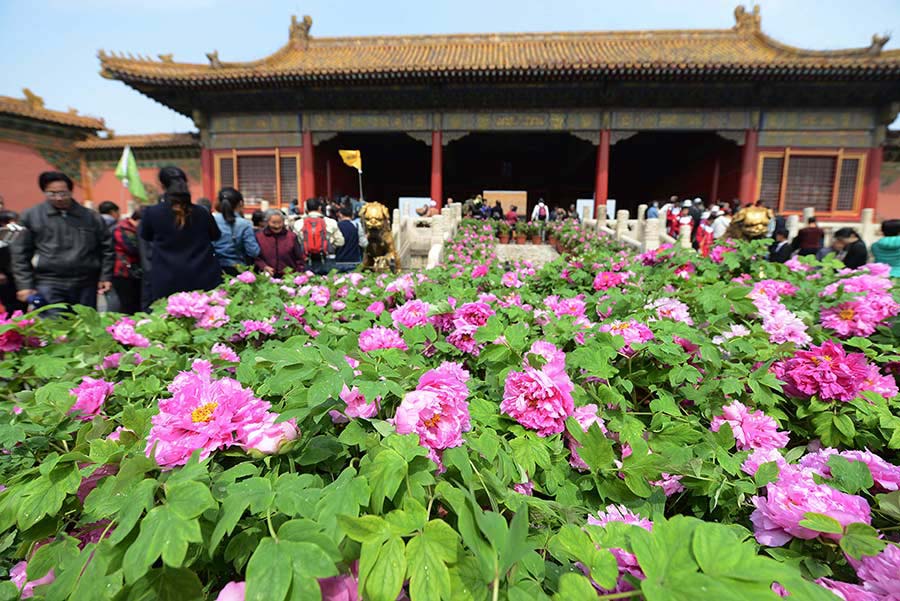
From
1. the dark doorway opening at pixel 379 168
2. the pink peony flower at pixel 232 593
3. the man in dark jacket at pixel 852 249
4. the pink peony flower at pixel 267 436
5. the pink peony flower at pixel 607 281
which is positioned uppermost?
the dark doorway opening at pixel 379 168

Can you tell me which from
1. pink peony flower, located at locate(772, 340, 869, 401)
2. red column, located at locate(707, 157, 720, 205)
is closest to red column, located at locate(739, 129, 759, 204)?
red column, located at locate(707, 157, 720, 205)

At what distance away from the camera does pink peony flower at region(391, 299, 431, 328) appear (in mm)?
1226

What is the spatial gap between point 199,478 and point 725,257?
2.14 metres

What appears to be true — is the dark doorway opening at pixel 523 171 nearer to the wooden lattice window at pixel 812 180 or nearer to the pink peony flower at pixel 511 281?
the wooden lattice window at pixel 812 180

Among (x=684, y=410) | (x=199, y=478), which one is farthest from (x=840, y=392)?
(x=199, y=478)

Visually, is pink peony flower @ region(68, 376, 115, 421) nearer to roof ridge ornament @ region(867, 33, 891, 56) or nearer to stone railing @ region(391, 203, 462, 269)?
stone railing @ region(391, 203, 462, 269)

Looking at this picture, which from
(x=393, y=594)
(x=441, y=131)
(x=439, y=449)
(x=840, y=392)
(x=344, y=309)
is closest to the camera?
(x=393, y=594)

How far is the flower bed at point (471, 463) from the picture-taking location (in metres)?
0.45

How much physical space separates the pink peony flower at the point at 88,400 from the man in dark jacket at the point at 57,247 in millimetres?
2520

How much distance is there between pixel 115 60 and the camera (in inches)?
390

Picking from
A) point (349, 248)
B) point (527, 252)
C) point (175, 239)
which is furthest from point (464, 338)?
point (527, 252)

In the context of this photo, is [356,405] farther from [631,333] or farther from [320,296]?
[320,296]

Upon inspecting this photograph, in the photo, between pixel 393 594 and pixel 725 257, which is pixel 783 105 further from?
pixel 393 594

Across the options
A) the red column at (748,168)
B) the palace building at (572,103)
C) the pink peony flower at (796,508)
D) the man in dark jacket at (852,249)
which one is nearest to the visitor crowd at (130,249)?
the pink peony flower at (796,508)
